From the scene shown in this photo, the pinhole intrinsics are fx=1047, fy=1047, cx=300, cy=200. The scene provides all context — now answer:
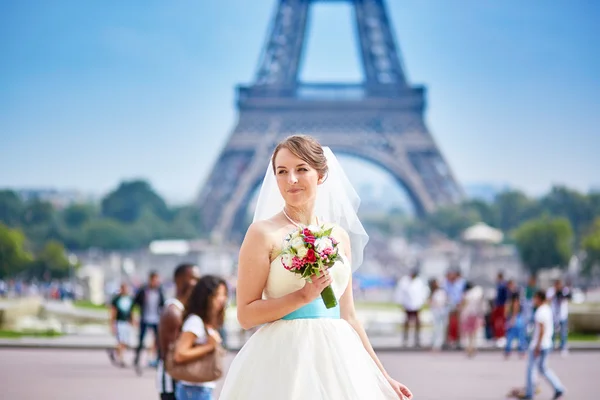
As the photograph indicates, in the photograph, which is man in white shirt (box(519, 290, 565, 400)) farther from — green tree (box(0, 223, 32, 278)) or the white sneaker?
green tree (box(0, 223, 32, 278))

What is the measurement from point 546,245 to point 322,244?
Answer: 185 ft

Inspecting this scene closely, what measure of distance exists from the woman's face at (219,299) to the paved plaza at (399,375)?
5141 millimetres

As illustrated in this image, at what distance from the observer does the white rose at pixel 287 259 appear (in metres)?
3.56

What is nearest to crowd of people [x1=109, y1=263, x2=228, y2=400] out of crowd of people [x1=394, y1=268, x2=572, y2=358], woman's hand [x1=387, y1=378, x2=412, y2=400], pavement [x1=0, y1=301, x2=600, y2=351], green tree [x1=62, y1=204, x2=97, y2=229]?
woman's hand [x1=387, y1=378, x2=412, y2=400]

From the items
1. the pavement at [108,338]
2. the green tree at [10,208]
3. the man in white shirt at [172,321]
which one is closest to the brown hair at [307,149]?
the man in white shirt at [172,321]

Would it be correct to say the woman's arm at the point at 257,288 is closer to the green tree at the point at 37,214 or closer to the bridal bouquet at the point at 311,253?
the bridal bouquet at the point at 311,253

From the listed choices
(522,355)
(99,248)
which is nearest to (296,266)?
(522,355)

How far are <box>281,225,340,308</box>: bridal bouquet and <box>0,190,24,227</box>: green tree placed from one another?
6647 cm

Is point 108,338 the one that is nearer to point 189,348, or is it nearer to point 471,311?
point 471,311

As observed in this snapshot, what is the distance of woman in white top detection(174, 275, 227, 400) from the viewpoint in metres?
5.39

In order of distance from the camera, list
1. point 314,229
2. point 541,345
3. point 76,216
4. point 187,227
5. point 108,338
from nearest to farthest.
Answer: point 314,229
point 541,345
point 108,338
point 187,227
point 76,216

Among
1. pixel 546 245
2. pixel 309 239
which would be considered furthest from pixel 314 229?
pixel 546 245

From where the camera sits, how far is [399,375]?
13055 millimetres

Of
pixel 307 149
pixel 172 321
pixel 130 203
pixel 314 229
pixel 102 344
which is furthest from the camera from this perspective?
pixel 130 203
